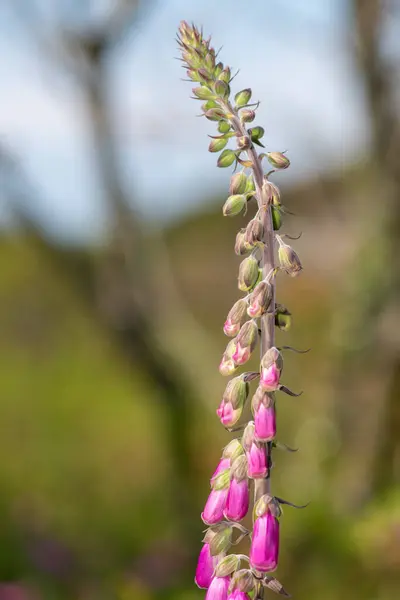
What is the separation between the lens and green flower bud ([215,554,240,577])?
1320 millimetres

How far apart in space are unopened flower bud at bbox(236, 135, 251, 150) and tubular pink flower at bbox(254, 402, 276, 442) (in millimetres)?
427

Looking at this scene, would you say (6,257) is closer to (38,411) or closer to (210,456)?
(38,411)

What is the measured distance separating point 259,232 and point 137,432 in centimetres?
1075

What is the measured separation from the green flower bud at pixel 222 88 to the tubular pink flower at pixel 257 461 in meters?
0.59

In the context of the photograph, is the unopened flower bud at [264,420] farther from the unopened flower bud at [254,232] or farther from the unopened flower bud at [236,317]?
the unopened flower bud at [254,232]

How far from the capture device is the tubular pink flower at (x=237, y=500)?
130 cm

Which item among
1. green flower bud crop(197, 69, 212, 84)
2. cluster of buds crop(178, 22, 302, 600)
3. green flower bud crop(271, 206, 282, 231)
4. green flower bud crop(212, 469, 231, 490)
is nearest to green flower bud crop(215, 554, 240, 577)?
cluster of buds crop(178, 22, 302, 600)

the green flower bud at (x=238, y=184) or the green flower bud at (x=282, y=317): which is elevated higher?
the green flower bud at (x=238, y=184)

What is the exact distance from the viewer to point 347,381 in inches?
247

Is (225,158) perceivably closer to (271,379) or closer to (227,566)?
(271,379)

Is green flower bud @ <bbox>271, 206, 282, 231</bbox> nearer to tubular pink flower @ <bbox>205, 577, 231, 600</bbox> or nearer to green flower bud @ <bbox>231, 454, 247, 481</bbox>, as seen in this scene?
green flower bud @ <bbox>231, 454, 247, 481</bbox>

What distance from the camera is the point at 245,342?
128cm

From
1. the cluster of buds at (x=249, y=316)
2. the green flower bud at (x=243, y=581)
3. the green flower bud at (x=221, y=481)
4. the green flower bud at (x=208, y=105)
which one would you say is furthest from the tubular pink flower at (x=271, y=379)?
the green flower bud at (x=208, y=105)

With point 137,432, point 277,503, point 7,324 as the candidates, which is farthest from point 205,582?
point 7,324
